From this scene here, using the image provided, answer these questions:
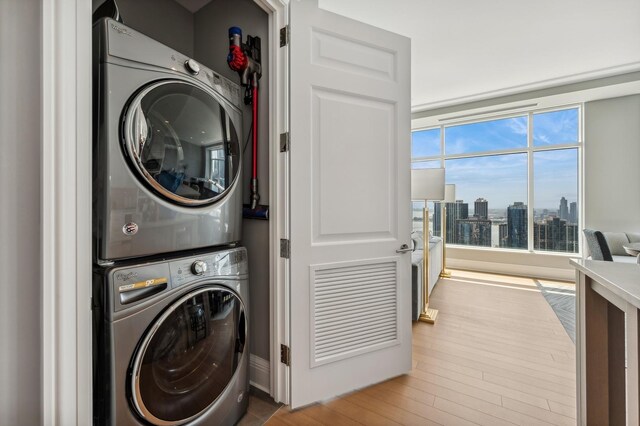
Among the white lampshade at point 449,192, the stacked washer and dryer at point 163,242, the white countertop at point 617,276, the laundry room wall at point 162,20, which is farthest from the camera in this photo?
the white lampshade at point 449,192

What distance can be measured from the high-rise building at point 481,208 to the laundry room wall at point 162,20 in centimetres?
514

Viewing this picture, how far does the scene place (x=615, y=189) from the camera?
4172 mm

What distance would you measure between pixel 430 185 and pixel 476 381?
6.05ft

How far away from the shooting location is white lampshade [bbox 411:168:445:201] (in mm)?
3029

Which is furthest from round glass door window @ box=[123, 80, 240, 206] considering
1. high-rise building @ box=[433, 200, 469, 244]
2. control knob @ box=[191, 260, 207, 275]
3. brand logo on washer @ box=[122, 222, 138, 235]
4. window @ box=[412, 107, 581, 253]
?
high-rise building @ box=[433, 200, 469, 244]

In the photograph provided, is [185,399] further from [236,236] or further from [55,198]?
[55,198]

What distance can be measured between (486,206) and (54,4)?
5884 millimetres

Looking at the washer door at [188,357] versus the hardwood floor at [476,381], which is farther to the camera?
the hardwood floor at [476,381]

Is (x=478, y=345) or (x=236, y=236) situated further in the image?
(x=478, y=345)

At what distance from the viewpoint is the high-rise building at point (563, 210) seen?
→ 4.64 m

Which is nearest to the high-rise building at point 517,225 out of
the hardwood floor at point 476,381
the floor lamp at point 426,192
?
the hardwood floor at point 476,381

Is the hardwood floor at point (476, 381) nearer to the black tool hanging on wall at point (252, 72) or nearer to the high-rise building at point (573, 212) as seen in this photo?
the black tool hanging on wall at point (252, 72)

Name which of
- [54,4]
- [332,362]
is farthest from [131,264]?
[332,362]

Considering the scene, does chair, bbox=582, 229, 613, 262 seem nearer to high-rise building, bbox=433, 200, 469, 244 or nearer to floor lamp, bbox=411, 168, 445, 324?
floor lamp, bbox=411, 168, 445, 324
